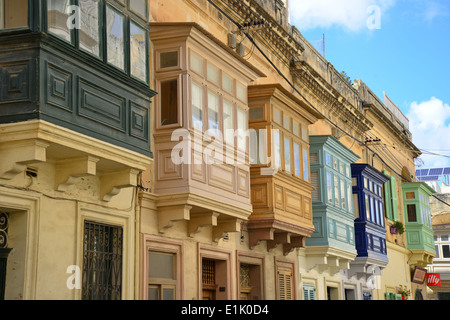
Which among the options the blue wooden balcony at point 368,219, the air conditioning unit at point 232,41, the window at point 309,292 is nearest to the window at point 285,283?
the window at point 309,292

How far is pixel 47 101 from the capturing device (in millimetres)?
9758

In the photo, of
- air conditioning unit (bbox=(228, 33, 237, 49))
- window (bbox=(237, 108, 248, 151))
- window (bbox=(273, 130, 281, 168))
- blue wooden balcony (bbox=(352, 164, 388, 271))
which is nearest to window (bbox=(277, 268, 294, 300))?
window (bbox=(273, 130, 281, 168))

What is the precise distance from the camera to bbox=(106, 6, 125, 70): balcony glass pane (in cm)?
1147

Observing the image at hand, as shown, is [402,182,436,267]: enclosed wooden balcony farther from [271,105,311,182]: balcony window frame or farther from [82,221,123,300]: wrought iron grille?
[82,221,123,300]: wrought iron grille

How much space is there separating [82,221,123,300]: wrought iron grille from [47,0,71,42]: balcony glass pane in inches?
128

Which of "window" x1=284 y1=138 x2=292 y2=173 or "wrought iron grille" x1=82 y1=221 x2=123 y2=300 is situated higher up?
"window" x1=284 y1=138 x2=292 y2=173

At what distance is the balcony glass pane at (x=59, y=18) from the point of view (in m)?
10.1

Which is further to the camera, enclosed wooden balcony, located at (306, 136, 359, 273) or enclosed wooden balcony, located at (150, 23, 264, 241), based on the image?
enclosed wooden balcony, located at (306, 136, 359, 273)

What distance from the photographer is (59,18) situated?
1032 cm

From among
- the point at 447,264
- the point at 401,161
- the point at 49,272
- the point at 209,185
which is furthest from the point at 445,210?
the point at 49,272

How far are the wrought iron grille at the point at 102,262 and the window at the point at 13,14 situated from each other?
354 centimetres

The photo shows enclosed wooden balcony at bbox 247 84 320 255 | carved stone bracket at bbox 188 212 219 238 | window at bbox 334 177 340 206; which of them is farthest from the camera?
window at bbox 334 177 340 206

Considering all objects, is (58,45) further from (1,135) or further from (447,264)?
(447,264)

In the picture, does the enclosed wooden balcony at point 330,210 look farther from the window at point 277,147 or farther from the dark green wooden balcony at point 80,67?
the dark green wooden balcony at point 80,67
